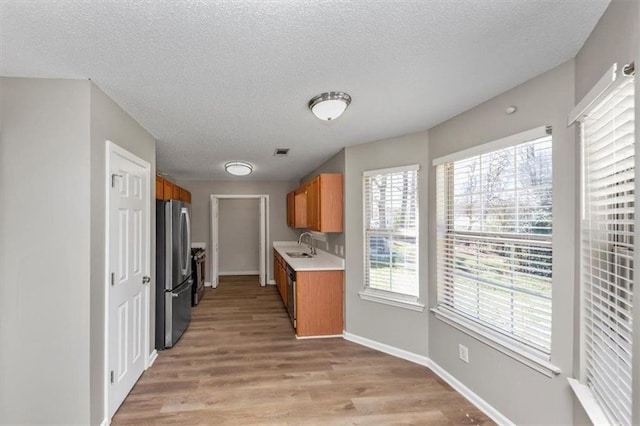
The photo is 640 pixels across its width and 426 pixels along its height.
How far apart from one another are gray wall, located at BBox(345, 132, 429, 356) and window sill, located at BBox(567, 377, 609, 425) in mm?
1531

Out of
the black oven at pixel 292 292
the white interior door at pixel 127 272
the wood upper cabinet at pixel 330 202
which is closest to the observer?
the white interior door at pixel 127 272

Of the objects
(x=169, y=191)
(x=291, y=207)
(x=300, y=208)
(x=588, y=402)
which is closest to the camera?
(x=588, y=402)

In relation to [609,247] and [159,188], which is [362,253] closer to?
[609,247]

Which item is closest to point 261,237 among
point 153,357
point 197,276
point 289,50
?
point 197,276

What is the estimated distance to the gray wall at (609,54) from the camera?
1137 mm

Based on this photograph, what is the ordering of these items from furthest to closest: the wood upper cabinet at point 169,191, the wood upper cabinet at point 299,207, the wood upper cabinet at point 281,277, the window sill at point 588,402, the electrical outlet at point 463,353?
the wood upper cabinet at point 299,207, the wood upper cabinet at point 281,277, the wood upper cabinet at point 169,191, the electrical outlet at point 463,353, the window sill at point 588,402

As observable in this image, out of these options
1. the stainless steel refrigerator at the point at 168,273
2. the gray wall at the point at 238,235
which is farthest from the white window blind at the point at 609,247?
the gray wall at the point at 238,235

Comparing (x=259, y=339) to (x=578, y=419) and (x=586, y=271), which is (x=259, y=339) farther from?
(x=586, y=271)

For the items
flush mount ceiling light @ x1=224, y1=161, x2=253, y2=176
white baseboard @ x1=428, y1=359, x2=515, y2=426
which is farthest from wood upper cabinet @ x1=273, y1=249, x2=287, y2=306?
white baseboard @ x1=428, y1=359, x2=515, y2=426

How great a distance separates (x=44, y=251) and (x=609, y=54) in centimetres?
318

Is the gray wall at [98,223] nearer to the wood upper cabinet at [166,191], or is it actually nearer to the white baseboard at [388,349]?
the wood upper cabinet at [166,191]

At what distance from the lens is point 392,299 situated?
3416 millimetres

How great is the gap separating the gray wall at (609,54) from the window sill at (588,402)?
73mm

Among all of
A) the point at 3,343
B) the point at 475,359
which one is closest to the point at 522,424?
the point at 475,359
